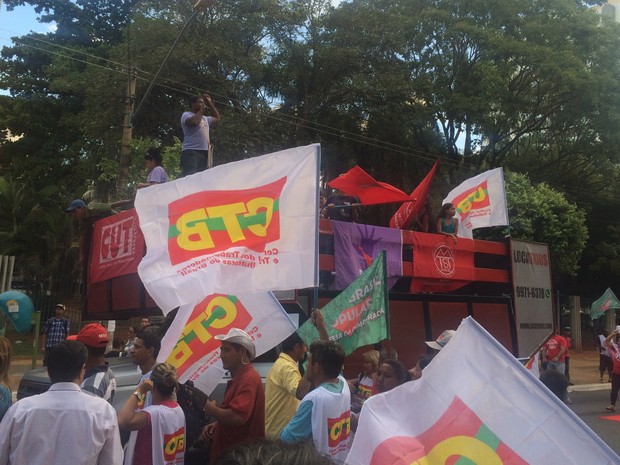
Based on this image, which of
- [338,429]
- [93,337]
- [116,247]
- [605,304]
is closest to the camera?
[338,429]

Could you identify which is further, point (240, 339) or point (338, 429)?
point (240, 339)

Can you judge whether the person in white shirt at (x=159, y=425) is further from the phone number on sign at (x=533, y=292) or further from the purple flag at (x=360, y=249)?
the phone number on sign at (x=533, y=292)

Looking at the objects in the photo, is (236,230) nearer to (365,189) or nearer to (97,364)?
(97,364)

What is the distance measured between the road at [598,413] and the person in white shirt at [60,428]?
7.28 meters

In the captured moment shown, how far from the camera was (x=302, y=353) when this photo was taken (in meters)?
5.24

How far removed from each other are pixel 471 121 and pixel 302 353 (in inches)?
941

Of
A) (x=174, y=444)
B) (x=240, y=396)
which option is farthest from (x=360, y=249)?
(x=174, y=444)

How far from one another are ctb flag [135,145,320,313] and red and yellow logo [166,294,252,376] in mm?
157

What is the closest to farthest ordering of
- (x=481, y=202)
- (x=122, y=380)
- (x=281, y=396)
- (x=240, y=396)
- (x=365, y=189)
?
(x=240, y=396) < (x=281, y=396) < (x=122, y=380) < (x=365, y=189) < (x=481, y=202)

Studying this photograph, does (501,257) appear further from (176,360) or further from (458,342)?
(458,342)

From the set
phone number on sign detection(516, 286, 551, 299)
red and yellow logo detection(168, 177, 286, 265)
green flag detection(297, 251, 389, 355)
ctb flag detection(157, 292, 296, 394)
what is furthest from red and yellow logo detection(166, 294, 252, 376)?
phone number on sign detection(516, 286, 551, 299)

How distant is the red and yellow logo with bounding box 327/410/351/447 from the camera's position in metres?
3.96

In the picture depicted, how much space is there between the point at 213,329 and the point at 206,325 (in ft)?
0.23

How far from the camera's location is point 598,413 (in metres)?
13.3
